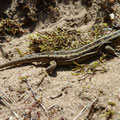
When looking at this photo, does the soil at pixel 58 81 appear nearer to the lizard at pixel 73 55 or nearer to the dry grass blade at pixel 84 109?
the dry grass blade at pixel 84 109

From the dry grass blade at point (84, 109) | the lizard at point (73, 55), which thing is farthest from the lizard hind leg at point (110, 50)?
the dry grass blade at point (84, 109)

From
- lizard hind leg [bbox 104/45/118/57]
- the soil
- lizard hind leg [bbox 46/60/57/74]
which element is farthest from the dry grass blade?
lizard hind leg [bbox 104/45/118/57]

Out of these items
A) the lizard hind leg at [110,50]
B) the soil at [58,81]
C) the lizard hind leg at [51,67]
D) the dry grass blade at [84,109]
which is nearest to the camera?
the dry grass blade at [84,109]

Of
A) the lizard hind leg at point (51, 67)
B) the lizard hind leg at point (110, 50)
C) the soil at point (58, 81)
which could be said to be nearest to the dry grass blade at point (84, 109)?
the soil at point (58, 81)

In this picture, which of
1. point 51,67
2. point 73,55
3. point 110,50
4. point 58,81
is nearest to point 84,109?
point 58,81

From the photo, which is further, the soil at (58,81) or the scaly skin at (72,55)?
the scaly skin at (72,55)

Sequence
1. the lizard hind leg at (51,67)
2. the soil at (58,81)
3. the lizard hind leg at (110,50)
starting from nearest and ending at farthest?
the soil at (58,81), the lizard hind leg at (51,67), the lizard hind leg at (110,50)

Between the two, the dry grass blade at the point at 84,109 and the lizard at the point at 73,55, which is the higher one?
the lizard at the point at 73,55

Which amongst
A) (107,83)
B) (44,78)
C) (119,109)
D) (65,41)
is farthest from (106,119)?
(65,41)

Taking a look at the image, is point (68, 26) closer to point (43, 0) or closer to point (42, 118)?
point (43, 0)

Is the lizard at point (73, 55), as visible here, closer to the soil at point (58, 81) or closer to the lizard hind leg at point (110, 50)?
the lizard hind leg at point (110, 50)
